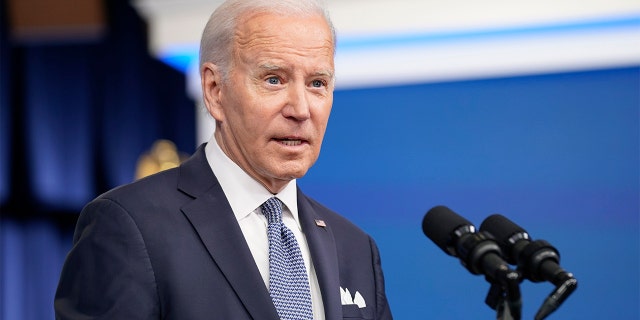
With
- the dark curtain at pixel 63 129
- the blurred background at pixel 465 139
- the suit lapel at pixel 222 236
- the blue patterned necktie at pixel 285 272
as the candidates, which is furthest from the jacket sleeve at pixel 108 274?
the dark curtain at pixel 63 129

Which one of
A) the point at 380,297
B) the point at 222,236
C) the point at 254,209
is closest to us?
the point at 222,236

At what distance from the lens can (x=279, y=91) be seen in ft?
5.76

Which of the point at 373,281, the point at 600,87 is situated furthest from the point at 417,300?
the point at 373,281

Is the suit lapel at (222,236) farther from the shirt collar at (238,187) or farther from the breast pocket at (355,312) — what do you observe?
the breast pocket at (355,312)

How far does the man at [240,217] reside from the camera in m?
1.60

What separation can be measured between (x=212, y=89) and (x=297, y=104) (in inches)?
9.4

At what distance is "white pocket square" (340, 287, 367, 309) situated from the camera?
1.85m

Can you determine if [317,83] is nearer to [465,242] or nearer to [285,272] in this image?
[285,272]

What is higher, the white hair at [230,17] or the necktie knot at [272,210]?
the white hair at [230,17]

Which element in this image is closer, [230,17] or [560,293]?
[560,293]

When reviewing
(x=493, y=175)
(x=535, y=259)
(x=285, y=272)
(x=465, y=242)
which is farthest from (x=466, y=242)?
(x=493, y=175)

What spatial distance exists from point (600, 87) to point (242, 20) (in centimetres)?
196

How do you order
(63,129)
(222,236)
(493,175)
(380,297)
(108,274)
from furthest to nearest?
1. (63,129)
2. (493,175)
3. (380,297)
4. (222,236)
5. (108,274)

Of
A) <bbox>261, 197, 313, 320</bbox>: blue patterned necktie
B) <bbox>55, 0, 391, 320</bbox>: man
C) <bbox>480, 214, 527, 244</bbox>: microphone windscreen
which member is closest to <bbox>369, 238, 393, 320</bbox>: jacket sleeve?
<bbox>55, 0, 391, 320</bbox>: man
